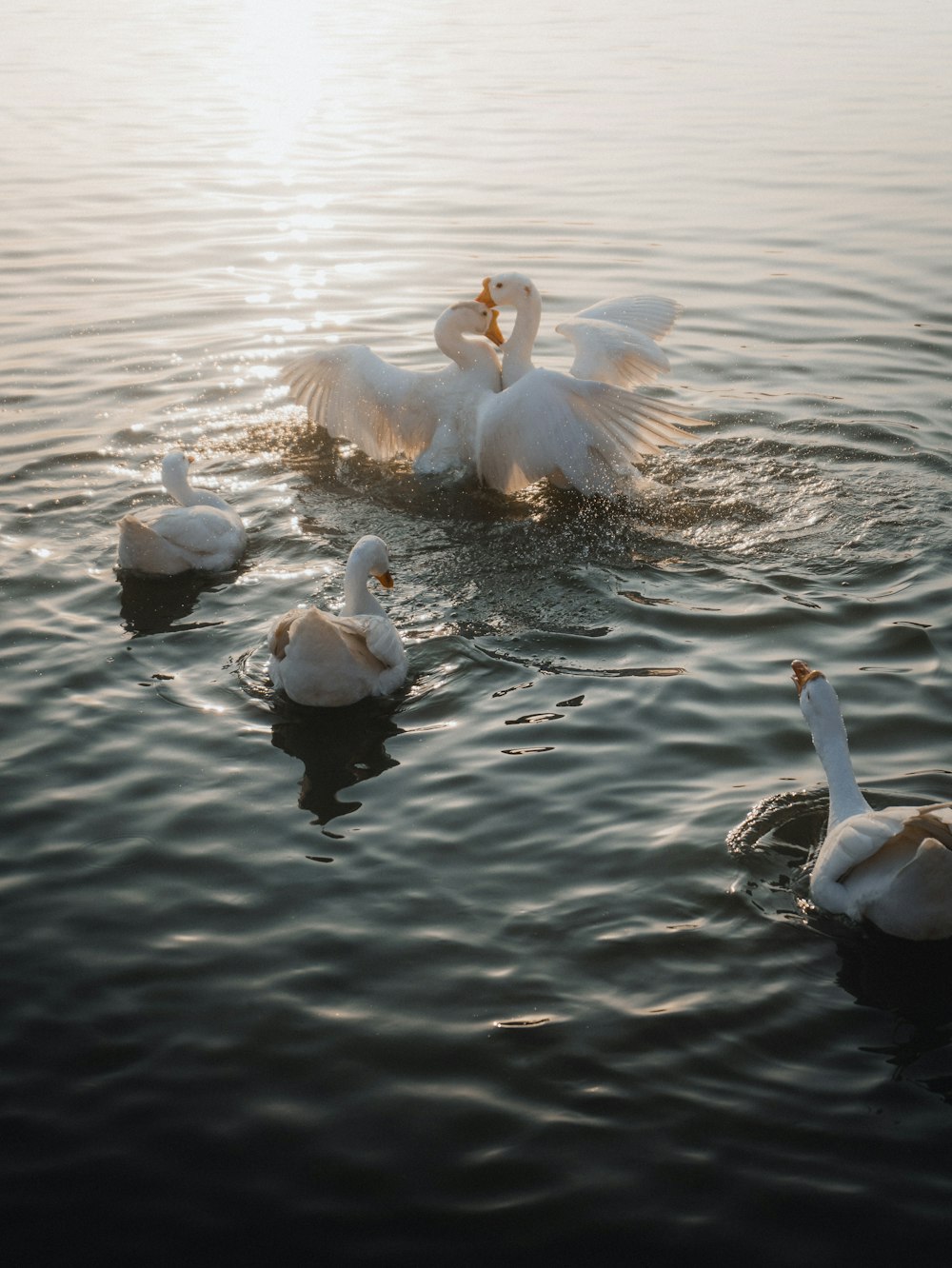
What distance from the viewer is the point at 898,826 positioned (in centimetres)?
489

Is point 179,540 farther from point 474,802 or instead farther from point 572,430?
point 474,802

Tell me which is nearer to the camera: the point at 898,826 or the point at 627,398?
the point at 898,826

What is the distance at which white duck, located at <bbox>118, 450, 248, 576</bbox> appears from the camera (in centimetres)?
801

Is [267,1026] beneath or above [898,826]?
beneath

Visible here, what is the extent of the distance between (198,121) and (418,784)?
2003 centimetres

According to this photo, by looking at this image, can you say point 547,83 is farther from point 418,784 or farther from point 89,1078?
point 89,1078

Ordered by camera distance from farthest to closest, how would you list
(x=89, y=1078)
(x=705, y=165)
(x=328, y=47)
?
(x=328, y=47) → (x=705, y=165) → (x=89, y=1078)

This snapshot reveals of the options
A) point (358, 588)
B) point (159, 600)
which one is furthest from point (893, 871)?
point (159, 600)

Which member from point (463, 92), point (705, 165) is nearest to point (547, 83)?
point (463, 92)

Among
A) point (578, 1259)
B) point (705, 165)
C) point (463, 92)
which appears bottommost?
point (578, 1259)

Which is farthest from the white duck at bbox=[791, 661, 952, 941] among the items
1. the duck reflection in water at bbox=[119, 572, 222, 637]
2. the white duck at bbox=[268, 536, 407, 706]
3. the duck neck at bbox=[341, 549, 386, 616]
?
the duck reflection in water at bbox=[119, 572, 222, 637]

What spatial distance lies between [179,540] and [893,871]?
4662 mm

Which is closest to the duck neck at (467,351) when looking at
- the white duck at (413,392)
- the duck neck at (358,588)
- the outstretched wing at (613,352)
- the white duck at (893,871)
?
the white duck at (413,392)

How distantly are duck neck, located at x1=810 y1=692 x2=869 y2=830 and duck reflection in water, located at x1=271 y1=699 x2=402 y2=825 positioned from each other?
1865mm
